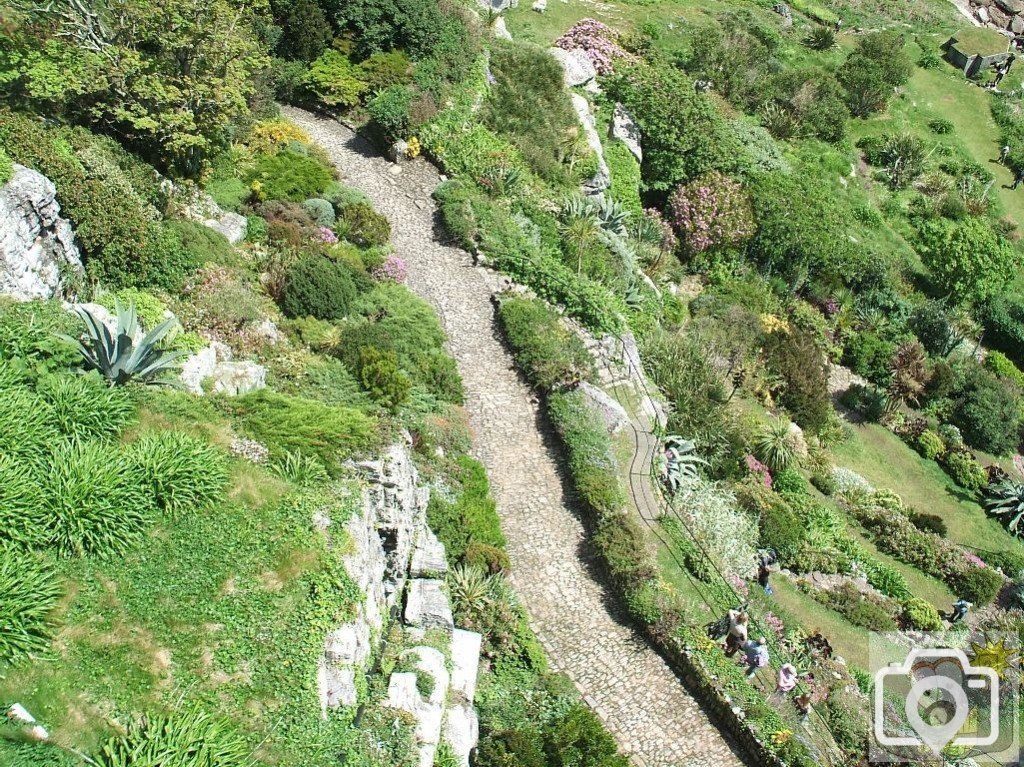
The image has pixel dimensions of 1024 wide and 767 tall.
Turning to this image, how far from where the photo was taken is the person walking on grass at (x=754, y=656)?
17.4 meters

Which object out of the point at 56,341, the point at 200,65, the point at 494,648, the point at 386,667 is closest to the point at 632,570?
the point at 494,648

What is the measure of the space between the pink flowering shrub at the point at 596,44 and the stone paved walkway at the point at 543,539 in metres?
14.7

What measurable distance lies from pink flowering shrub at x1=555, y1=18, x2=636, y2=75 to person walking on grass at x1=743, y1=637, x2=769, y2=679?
2773 cm

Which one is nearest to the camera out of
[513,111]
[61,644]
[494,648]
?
[61,644]

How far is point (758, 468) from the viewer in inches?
979

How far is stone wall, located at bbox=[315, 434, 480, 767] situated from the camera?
13.6 m

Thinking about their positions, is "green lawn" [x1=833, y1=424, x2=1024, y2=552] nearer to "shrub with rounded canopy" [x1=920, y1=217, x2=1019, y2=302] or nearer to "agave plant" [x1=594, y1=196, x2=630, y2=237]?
"shrub with rounded canopy" [x1=920, y1=217, x2=1019, y2=302]

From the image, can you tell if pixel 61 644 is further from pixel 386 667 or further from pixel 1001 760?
pixel 1001 760

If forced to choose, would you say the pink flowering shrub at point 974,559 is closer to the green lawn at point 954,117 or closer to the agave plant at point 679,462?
the agave plant at point 679,462

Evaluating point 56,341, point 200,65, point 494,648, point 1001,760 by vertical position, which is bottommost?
point 494,648

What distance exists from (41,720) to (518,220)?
66.0 ft

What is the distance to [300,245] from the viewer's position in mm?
23703

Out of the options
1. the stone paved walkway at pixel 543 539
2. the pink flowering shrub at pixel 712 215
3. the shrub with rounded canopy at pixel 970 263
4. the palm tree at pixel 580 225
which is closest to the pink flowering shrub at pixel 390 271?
the stone paved walkway at pixel 543 539

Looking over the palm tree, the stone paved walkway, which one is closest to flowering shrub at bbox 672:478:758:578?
the stone paved walkway
